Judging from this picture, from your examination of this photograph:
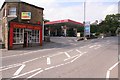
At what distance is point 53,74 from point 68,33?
2377 inches

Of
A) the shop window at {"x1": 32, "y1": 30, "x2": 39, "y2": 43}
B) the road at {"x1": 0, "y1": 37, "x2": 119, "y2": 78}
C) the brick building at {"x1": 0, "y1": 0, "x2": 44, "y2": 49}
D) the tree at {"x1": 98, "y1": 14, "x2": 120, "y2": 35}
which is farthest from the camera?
the tree at {"x1": 98, "y1": 14, "x2": 120, "y2": 35}

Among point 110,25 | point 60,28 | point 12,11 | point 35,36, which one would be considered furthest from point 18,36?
point 110,25

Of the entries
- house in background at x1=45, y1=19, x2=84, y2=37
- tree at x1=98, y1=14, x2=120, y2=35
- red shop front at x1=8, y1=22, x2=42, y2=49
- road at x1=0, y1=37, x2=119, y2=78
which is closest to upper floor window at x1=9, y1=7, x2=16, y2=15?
red shop front at x1=8, y1=22, x2=42, y2=49

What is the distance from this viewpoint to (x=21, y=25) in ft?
101

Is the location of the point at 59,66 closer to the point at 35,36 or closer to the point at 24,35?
the point at 24,35

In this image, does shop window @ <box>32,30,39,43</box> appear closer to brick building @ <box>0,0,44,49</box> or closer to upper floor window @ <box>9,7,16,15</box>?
brick building @ <box>0,0,44,49</box>

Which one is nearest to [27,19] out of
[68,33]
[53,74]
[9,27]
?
[9,27]

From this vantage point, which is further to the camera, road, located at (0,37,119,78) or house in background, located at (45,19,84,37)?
house in background, located at (45,19,84,37)

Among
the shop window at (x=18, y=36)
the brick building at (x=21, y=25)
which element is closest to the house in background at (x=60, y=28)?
the brick building at (x=21, y=25)

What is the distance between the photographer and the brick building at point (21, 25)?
96.3 ft

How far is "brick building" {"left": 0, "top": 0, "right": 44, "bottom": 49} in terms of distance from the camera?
2936 cm

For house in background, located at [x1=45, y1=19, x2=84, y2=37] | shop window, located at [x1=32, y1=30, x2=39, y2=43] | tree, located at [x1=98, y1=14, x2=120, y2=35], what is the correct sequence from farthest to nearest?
tree, located at [x1=98, y1=14, x2=120, y2=35]
house in background, located at [x1=45, y1=19, x2=84, y2=37]
shop window, located at [x1=32, y1=30, x2=39, y2=43]

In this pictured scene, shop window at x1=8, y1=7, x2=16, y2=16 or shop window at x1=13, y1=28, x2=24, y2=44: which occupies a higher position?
shop window at x1=8, y1=7, x2=16, y2=16

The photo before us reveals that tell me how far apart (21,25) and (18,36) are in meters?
1.52
